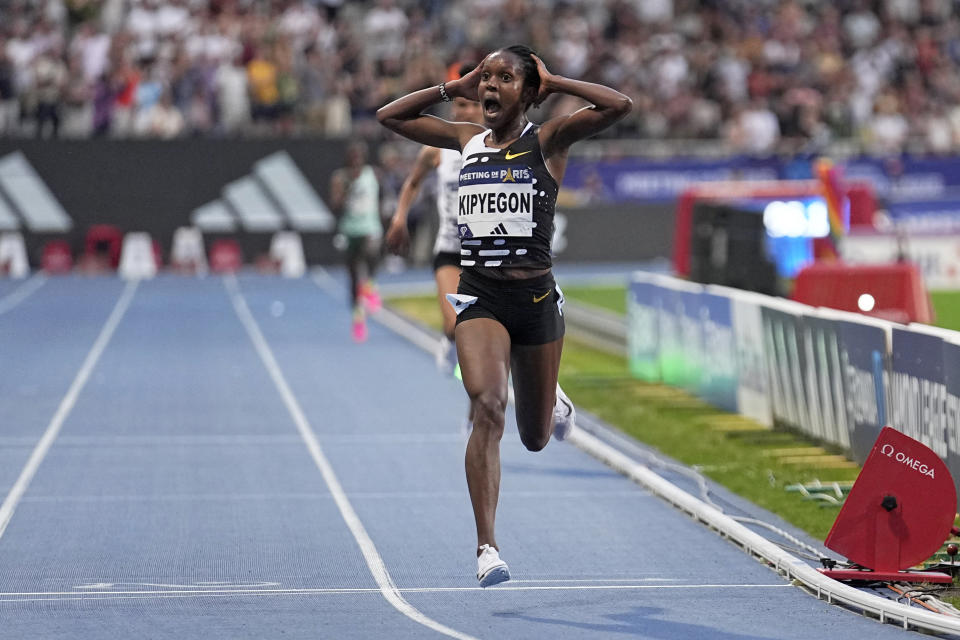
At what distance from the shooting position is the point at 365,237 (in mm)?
19906

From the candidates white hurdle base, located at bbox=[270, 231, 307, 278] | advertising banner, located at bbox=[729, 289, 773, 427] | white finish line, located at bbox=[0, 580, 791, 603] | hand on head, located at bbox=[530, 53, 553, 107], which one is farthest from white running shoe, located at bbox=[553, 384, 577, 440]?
white hurdle base, located at bbox=[270, 231, 307, 278]

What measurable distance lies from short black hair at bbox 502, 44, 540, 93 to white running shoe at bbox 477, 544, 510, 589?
192 centimetres

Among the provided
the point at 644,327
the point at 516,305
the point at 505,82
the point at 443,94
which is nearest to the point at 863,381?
the point at 516,305

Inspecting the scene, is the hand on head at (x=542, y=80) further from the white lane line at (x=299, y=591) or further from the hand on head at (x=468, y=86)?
the white lane line at (x=299, y=591)

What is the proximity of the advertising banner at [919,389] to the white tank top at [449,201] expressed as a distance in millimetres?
2841

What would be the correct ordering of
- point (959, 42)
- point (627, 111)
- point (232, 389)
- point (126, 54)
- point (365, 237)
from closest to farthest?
1. point (627, 111)
2. point (232, 389)
3. point (365, 237)
4. point (126, 54)
5. point (959, 42)

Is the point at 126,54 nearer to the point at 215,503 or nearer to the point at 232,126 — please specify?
the point at 232,126

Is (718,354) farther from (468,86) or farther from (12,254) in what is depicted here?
(12,254)

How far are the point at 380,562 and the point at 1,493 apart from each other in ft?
10.3

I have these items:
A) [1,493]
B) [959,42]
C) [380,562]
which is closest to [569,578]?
[380,562]

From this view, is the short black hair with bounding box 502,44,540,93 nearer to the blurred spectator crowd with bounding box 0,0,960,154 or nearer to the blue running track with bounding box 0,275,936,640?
the blue running track with bounding box 0,275,936,640

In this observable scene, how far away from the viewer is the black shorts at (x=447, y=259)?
10852 millimetres

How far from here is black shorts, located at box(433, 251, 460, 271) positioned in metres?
10.9

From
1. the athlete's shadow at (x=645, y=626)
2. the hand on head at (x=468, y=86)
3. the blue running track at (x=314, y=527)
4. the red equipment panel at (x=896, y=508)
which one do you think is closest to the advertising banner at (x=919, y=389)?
the blue running track at (x=314, y=527)
